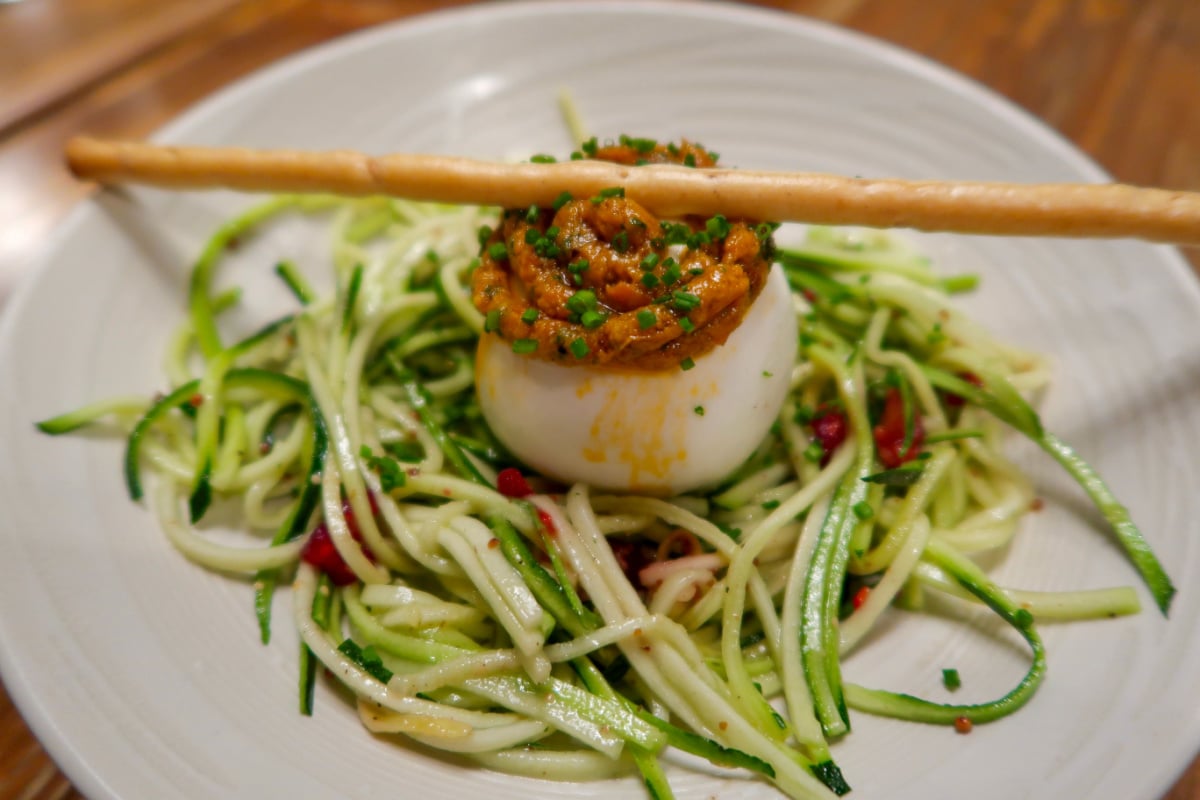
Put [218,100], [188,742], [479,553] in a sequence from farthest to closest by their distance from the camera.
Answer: [218,100], [479,553], [188,742]

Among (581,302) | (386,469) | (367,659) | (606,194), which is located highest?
(606,194)

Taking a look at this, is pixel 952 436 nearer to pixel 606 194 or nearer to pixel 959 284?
pixel 959 284

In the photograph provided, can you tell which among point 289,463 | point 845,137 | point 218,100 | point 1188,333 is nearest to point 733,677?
point 289,463

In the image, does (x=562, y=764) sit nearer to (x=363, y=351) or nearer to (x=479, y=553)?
(x=479, y=553)

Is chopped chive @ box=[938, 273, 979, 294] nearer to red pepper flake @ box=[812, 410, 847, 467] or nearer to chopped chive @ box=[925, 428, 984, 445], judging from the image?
chopped chive @ box=[925, 428, 984, 445]

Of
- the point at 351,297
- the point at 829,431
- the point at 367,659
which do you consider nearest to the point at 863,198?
the point at 829,431

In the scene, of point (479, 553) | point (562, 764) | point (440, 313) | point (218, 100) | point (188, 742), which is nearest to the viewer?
point (188, 742)
